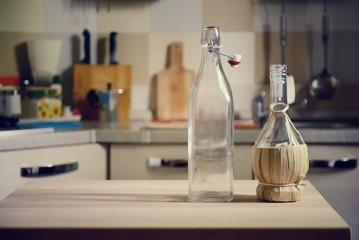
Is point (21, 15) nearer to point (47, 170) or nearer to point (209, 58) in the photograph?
point (47, 170)

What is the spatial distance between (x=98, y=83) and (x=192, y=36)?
1.57ft

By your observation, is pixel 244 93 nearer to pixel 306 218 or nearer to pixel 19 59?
pixel 19 59

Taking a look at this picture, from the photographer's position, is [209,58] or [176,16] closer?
[209,58]

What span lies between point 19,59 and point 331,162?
4.81ft

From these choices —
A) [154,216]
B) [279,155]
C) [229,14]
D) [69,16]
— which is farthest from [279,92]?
[69,16]

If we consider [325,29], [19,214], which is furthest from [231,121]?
[325,29]

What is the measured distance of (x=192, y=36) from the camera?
2.78m

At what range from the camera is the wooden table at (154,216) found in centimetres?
93

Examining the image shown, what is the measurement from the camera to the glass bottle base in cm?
114

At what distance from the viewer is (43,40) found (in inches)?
Answer: 105

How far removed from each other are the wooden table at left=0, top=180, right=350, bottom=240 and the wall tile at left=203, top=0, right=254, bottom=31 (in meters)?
1.62

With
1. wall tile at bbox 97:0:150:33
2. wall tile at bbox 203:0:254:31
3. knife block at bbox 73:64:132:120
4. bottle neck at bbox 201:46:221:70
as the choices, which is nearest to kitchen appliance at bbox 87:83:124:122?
knife block at bbox 73:64:132:120

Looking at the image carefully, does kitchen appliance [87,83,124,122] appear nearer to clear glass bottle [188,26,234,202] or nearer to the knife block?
the knife block
